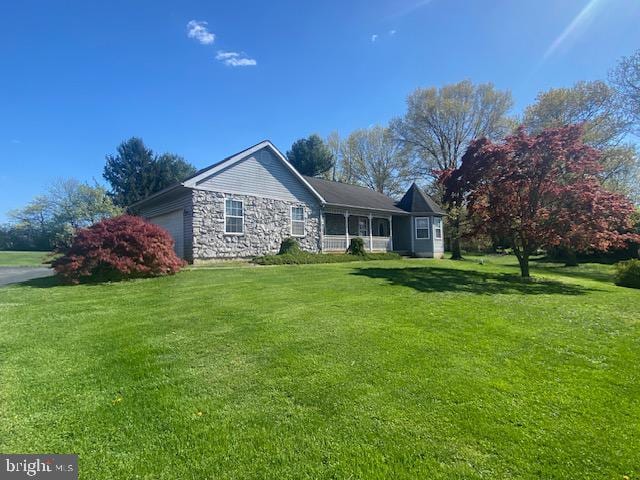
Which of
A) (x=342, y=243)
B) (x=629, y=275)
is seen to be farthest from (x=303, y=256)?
(x=629, y=275)

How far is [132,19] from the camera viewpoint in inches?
446

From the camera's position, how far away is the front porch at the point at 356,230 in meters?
21.3

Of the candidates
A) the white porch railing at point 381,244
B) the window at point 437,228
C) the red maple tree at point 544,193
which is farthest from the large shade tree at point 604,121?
the red maple tree at point 544,193

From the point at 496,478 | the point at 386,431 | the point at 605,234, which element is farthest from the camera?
the point at 605,234

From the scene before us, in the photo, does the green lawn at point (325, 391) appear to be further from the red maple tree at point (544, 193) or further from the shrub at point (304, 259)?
the shrub at point (304, 259)

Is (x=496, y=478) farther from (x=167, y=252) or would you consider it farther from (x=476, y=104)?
(x=476, y=104)

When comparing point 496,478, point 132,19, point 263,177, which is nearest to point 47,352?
point 496,478

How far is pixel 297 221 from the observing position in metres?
19.2

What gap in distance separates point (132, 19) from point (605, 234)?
666 inches

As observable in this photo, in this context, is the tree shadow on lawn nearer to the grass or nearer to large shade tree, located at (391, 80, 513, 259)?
large shade tree, located at (391, 80, 513, 259)

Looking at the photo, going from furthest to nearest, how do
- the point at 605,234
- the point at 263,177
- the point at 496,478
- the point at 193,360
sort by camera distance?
the point at 263,177, the point at 605,234, the point at 193,360, the point at 496,478

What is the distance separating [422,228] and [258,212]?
1283 cm

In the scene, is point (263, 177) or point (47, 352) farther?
point (263, 177)

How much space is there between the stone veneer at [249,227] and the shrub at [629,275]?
13.8 m
